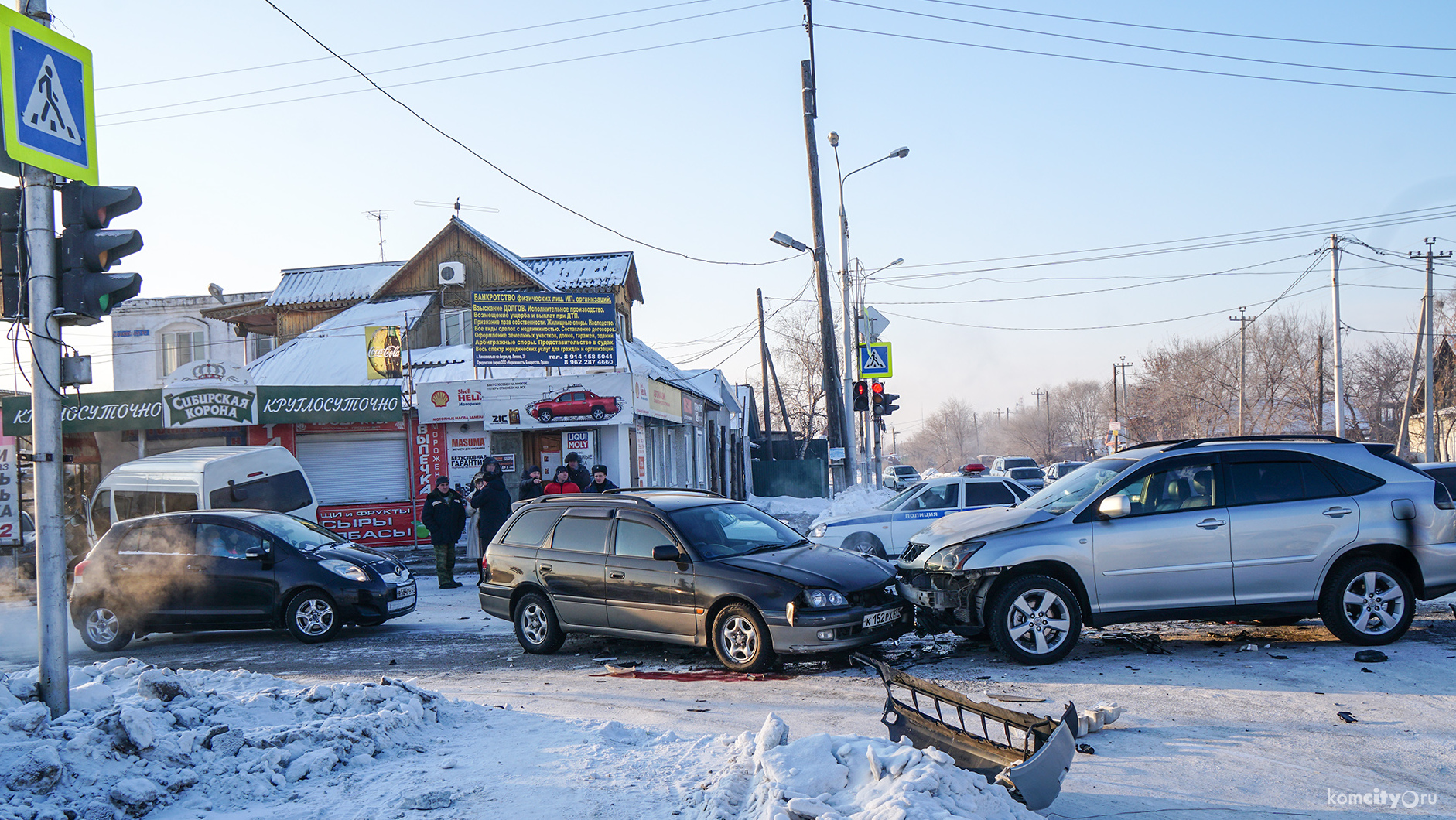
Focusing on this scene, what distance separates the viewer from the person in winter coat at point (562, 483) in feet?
49.2

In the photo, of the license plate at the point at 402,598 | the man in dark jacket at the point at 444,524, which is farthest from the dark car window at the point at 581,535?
the man in dark jacket at the point at 444,524

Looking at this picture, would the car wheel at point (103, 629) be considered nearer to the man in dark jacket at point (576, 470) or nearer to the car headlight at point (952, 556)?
the man in dark jacket at point (576, 470)

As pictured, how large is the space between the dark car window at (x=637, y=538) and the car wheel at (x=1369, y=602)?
552 centimetres

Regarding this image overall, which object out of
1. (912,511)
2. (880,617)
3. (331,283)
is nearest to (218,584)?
(880,617)

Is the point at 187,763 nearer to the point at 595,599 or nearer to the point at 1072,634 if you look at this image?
the point at 595,599

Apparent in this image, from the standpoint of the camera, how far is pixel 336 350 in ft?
92.2

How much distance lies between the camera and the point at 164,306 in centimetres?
4175

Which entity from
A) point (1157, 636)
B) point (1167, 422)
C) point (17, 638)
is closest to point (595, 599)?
point (1157, 636)

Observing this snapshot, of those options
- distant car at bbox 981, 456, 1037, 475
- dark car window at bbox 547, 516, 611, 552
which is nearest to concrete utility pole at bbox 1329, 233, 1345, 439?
distant car at bbox 981, 456, 1037, 475

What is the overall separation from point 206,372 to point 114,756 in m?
18.3

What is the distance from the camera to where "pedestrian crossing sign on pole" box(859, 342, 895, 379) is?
24.5 meters

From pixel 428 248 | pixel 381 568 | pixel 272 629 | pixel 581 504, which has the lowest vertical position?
pixel 272 629

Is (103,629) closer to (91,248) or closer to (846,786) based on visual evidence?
(91,248)

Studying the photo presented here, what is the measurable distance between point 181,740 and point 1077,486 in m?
7.07
